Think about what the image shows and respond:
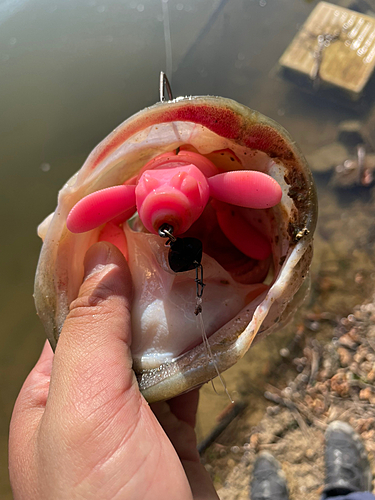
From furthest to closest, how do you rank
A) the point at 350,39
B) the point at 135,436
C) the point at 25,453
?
1. the point at 350,39
2. the point at 25,453
3. the point at 135,436

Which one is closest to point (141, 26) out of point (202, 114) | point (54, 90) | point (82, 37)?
point (82, 37)

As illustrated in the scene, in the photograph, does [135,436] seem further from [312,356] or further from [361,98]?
[361,98]

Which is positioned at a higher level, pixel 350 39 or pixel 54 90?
pixel 350 39

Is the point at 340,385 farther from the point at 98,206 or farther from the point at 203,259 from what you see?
the point at 98,206

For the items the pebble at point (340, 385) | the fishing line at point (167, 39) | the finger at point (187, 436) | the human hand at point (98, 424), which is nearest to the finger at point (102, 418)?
the human hand at point (98, 424)

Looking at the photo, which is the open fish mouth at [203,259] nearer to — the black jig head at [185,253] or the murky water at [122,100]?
the black jig head at [185,253]

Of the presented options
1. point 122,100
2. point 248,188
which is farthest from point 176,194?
point 122,100
